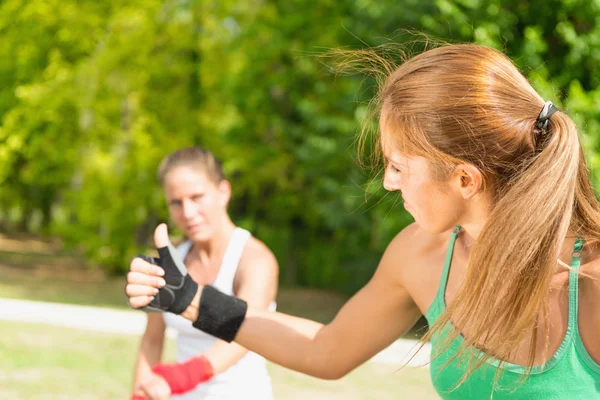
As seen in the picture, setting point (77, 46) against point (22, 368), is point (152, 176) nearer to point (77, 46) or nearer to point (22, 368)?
point (77, 46)

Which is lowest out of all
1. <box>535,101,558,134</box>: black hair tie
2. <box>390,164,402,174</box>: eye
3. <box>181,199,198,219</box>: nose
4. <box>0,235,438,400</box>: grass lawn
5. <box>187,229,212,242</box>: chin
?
<box>0,235,438,400</box>: grass lawn

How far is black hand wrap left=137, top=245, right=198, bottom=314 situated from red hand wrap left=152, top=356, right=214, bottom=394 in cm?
55

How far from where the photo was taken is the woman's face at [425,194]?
1917 mm

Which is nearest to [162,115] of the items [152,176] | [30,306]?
[152,176]

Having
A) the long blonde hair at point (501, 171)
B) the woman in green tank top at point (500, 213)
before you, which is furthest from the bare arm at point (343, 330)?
the long blonde hair at point (501, 171)

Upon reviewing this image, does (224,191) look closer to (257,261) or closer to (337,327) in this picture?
(257,261)

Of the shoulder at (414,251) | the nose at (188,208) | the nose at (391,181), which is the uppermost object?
the nose at (391,181)

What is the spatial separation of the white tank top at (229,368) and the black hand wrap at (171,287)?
1.01 metres

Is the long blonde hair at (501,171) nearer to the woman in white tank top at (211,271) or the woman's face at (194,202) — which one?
the woman in white tank top at (211,271)

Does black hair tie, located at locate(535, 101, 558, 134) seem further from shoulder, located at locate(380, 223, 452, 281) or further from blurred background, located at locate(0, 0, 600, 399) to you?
blurred background, located at locate(0, 0, 600, 399)

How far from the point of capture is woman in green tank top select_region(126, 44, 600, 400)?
181 cm

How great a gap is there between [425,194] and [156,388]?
1.33 metres

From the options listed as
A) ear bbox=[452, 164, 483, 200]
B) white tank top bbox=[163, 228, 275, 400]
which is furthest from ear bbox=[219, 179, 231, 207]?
ear bbox=[452, 164, 483, 200]

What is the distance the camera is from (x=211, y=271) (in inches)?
143
